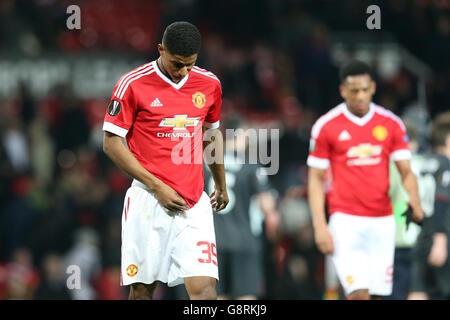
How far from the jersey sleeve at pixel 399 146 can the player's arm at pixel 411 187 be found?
1.7 inches

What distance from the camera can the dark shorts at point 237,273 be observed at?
31.0ft

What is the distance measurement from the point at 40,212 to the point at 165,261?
260 inches

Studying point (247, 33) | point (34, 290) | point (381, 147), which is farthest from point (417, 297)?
point (247, 33)

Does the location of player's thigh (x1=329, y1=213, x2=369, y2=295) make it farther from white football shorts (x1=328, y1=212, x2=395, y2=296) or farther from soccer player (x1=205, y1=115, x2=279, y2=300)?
soccer player (x1=205, y1=115, x2=279, y2=300)

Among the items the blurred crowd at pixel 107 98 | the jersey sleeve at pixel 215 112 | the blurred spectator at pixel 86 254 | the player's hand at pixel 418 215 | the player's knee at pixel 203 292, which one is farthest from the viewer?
the blurred spectator at pixel 86 254

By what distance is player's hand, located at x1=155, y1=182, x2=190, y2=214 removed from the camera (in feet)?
18.5

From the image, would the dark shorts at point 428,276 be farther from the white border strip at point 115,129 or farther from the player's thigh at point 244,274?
the white border strip at point 115,129

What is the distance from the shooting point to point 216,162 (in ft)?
20.2

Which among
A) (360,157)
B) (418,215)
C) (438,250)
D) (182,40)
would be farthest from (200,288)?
(438,250)

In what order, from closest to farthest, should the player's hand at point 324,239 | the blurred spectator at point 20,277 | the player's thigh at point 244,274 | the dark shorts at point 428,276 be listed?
the player's hand at point 324,239 → the dark shorts at point 428,276 → the player's thigh at point 244,274 → the blurred spectator at point 20,277

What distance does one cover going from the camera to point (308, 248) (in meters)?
11.2

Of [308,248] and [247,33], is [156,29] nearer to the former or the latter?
[247,33]

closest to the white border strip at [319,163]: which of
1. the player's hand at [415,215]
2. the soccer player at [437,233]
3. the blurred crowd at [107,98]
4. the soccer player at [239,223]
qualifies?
the player's hand at [415,215]

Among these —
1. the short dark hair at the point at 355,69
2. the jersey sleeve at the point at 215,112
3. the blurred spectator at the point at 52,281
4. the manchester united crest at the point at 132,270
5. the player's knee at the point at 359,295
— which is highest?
the short dark hair at the point at 355,69
